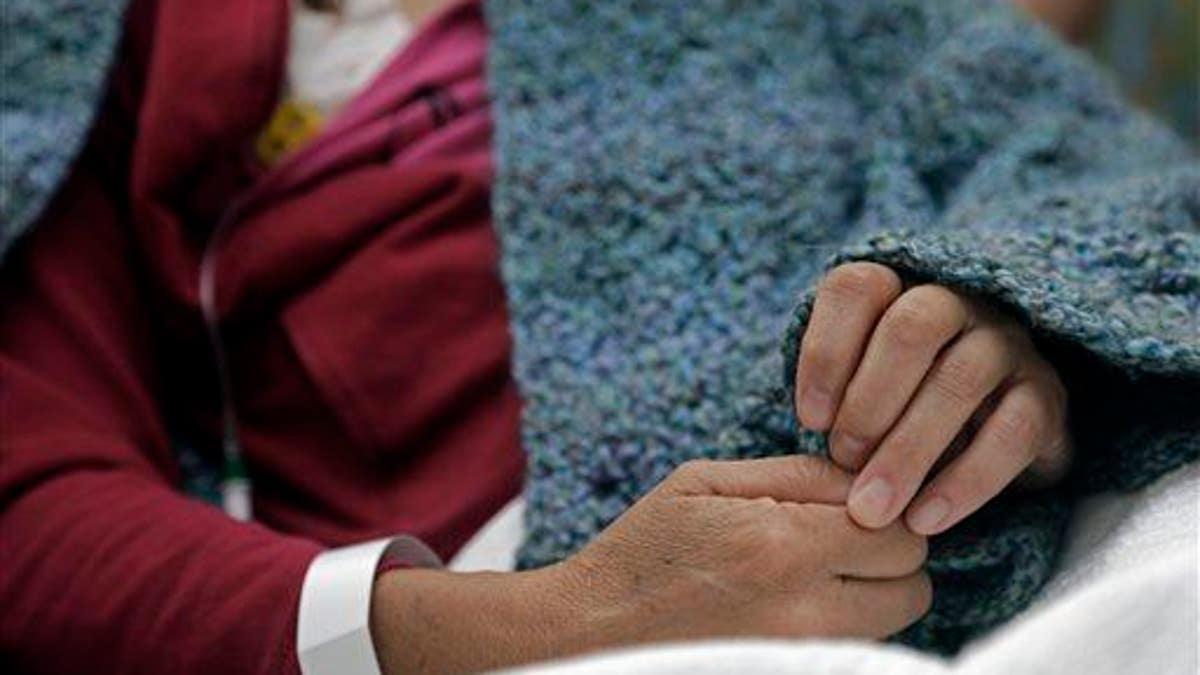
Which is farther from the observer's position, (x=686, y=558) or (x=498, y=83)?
(x=498, y=83)

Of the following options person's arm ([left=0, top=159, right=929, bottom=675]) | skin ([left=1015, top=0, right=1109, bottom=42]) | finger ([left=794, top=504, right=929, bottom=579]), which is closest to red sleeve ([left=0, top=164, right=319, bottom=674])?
person's arm ([left=0, top=159, right=929, bottom=675])

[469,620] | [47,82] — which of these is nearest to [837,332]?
[469,620]

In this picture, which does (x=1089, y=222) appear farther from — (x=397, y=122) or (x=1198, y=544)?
(x=397, y=122)

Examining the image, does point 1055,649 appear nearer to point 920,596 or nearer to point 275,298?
point 920,596

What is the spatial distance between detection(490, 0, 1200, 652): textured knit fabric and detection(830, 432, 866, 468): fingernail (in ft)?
0.06

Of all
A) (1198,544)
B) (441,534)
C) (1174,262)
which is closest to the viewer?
(1198,544)

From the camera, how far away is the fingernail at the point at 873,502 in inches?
20.9

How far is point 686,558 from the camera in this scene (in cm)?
54

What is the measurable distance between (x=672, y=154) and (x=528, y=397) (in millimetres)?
149

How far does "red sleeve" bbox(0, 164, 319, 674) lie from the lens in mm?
635

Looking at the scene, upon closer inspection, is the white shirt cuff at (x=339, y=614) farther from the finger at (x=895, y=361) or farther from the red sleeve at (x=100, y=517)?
the finger at (x=895, y=361)

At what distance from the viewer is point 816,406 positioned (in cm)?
54

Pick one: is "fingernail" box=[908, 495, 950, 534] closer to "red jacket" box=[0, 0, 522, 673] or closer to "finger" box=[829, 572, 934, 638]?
"finger" box=[829, 572, 934, 638]

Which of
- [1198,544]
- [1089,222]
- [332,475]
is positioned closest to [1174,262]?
[1089,222]
